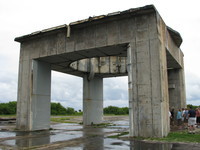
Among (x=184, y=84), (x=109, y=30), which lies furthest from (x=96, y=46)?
(x=184, y=84)

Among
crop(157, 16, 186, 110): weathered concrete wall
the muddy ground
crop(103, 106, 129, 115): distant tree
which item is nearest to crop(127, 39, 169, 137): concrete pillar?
the muddy ground

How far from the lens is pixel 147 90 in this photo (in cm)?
1242

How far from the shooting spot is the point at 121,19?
13898 mm

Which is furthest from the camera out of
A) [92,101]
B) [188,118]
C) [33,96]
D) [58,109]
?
[58,109]

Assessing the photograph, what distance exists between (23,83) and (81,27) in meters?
6.71

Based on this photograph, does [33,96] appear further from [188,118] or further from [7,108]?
[7,108]

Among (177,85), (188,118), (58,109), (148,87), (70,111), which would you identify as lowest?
(70,111)

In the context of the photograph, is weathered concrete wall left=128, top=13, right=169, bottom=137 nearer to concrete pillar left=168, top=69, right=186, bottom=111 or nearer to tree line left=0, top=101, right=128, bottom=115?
concrete pillar left=168, top=69, right=186, bottom=111

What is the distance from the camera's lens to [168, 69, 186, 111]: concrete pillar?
2027 cm


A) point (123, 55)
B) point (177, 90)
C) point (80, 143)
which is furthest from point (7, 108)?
point (80, 143)

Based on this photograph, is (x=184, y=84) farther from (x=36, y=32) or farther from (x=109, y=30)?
(x=36, y=32)

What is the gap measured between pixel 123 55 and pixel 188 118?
6373mm

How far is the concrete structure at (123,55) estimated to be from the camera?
1234cm

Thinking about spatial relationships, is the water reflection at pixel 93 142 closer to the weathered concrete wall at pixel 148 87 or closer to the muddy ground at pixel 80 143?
the muddy ground at pixel 80 143
